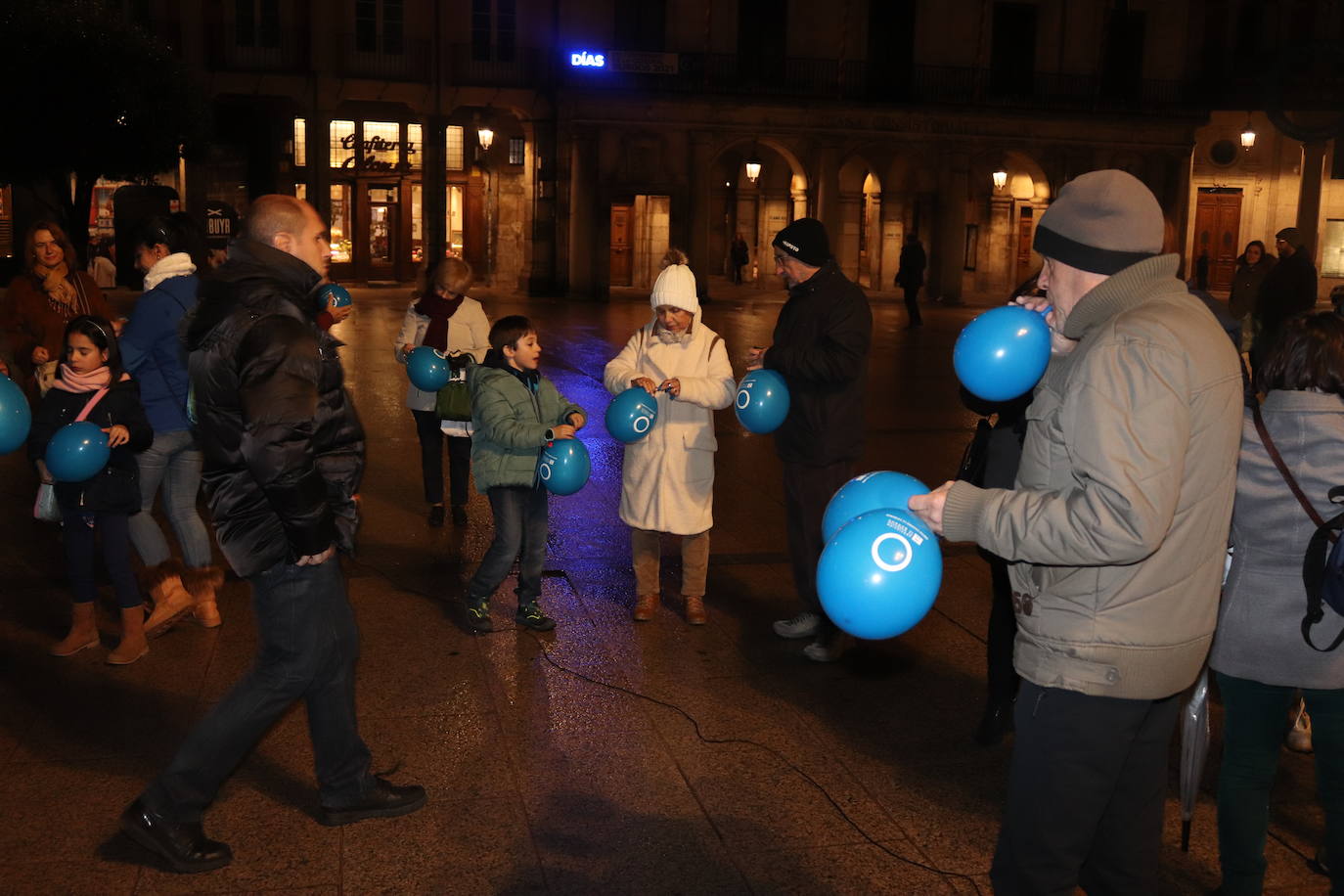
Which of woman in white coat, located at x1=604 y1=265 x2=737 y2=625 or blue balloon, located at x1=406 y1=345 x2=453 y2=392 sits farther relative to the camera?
blue balloon, located at x1=406 y1=345 x2=453 y2=392

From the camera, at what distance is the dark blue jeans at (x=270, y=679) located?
3.87m

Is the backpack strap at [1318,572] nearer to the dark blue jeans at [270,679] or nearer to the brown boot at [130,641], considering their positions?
the dark blue jeans at [270,679]

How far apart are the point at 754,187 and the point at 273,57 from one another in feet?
46.4

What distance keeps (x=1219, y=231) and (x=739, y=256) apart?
47.2 ft

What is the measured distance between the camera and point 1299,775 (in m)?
4.70

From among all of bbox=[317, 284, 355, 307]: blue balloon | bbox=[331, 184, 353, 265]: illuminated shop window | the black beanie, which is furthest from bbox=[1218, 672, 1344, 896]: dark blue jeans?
bbox=[331, 184, 353, 265]: illuminated shop window

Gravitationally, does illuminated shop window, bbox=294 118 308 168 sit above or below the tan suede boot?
above

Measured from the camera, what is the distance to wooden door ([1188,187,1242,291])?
38125 millimetres

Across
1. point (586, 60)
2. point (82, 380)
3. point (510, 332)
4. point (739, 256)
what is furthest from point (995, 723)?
point (739, 256)

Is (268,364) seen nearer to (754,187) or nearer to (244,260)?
(244,260)

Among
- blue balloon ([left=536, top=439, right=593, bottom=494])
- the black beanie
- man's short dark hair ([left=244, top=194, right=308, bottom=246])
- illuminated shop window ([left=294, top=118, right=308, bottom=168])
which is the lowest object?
blue balloon ([left=536, top=439, right=593, bottom=494])

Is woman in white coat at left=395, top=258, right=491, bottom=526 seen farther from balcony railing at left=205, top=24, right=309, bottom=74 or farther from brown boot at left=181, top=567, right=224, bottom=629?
balcony railing at left=205, top=24, right=309, bottom=74

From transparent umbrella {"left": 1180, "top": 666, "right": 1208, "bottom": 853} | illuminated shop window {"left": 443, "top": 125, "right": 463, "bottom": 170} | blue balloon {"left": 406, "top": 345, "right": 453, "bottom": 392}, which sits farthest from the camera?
illuminated shop window {"left": 443, "top": 125, "right": 463, "bottom": 170}

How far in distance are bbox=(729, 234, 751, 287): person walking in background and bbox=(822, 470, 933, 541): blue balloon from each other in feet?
113
